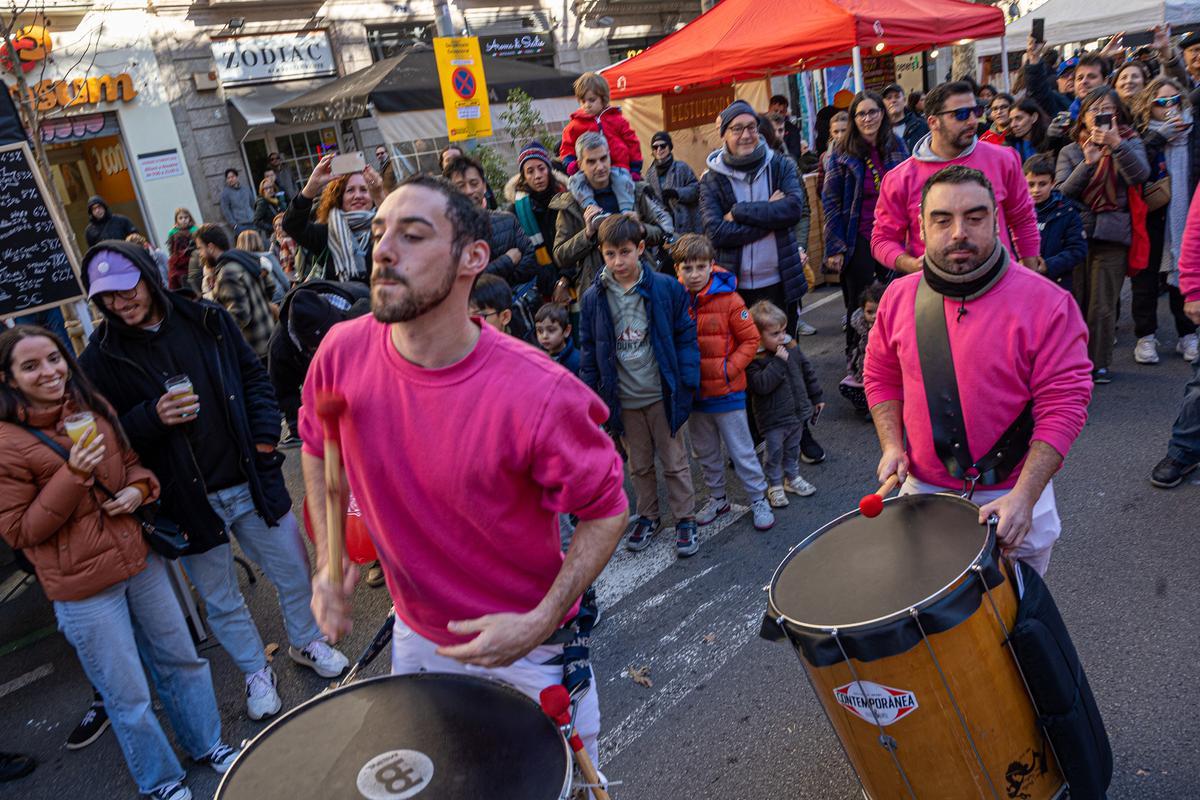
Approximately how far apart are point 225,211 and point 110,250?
12.6 metres

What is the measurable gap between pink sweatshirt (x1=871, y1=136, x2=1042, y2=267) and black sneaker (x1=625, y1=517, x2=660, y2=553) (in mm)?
2018

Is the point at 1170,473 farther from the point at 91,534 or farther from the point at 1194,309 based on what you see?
the point at 91,534

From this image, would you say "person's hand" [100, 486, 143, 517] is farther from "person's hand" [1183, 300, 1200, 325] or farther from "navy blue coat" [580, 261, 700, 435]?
"person's hand" [1183, 300, 1200, 325]

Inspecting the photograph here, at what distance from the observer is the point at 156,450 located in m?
3.87

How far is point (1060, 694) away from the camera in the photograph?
91.4 inches

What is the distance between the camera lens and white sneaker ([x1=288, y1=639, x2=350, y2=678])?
14.5 feet

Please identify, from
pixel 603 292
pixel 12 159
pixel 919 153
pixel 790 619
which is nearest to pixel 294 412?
pixel 603 292

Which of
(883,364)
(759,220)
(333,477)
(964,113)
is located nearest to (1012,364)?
(883,364)

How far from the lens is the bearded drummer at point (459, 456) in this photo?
6.89ft

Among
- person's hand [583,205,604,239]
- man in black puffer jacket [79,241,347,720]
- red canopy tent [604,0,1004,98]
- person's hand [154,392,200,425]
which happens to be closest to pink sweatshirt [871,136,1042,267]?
person's hand [583,205,604,239]

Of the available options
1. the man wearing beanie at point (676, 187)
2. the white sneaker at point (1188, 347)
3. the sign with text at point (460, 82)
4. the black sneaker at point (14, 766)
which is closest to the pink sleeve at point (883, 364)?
the black sneaker at point (14, 766)

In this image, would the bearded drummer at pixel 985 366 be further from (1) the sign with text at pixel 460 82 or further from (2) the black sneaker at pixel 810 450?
(1) the sign with text at pixel 460 82

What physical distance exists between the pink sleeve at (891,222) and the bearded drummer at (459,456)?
11.1ft

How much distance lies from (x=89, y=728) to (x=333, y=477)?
2.84 metres
